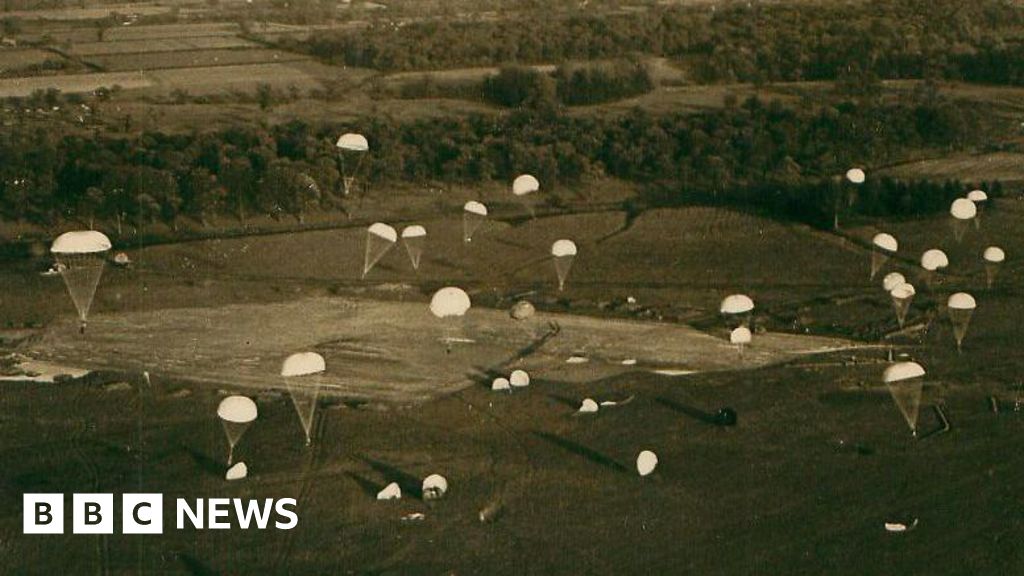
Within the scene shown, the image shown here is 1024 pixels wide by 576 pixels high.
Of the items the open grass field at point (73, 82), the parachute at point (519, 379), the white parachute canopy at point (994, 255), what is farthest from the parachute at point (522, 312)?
the open grass field at point (73, 82)

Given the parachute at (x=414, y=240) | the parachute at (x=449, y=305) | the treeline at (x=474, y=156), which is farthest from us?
the treeline at (x=474, y=156)

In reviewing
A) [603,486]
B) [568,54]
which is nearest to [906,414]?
[603,486]

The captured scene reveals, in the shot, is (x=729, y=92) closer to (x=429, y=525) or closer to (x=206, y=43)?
(x=206, y=43)

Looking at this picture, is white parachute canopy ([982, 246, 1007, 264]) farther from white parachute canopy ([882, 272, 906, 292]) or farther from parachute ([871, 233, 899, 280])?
white parachute canopy ([882, 272, 906, 292])

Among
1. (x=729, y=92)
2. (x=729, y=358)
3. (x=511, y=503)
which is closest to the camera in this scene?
(x=511, y=503)

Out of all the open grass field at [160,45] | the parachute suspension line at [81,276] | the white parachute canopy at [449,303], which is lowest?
the open grass field at [160,45]

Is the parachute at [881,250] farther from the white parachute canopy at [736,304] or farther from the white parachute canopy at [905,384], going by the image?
the white parachute canopy at [905,384]
